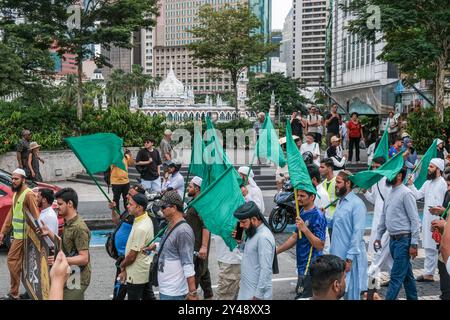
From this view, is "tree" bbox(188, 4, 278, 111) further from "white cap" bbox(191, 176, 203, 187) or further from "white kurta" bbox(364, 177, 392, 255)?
"white cap" bbox(191, 176, 203, 187)

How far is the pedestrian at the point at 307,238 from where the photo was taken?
6.23m

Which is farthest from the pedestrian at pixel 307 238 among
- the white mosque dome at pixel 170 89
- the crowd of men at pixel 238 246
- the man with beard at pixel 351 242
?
the white mosque dome at pixel 170 89

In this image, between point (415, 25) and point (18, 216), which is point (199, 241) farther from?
point (415, 25)

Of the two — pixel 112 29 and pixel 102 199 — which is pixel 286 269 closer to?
pixel 102 199

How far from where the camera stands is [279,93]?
58.9 metres

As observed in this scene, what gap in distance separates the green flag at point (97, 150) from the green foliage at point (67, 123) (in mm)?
12835

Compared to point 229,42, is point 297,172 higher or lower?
lower

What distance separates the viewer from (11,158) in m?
19.7

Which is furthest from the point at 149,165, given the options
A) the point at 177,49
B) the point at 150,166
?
the point at 177,49

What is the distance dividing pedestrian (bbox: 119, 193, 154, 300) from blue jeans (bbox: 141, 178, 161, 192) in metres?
7.81

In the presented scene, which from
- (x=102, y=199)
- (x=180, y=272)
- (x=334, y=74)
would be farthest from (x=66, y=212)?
(x=334, y=74)

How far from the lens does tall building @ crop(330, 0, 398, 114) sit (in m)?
36.1

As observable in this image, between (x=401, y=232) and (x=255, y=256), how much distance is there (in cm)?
230

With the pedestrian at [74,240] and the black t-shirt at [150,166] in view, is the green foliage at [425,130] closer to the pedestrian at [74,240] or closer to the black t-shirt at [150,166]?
the black t-shirt at [150,166]
